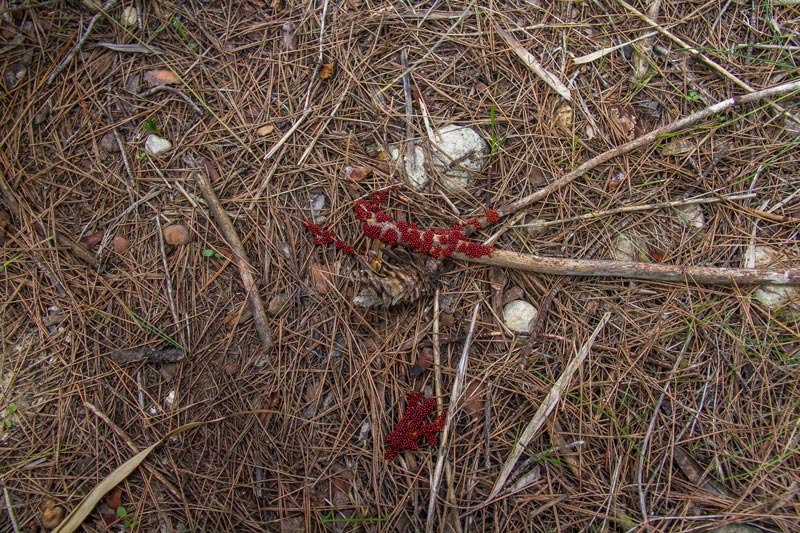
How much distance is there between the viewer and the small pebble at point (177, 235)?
2.60m

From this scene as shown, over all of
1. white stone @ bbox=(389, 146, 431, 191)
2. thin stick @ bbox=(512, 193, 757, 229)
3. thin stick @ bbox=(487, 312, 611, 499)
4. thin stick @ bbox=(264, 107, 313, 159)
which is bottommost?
thin stick @ bbox=(487, 312, 611, 499)

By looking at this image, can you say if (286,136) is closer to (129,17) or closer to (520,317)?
(129,17)

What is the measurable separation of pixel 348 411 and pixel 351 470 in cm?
32

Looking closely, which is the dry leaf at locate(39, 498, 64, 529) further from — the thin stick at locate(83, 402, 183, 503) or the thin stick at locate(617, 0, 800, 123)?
the thin stick at locate(617, 0, 800, 123)

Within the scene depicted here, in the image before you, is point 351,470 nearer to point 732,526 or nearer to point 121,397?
point 121,397

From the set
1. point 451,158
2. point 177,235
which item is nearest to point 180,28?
point 177,235

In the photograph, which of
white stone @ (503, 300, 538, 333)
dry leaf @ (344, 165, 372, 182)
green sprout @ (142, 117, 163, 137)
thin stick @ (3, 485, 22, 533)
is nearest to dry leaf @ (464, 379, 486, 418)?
white stone @ (503, 300, 538, 333)

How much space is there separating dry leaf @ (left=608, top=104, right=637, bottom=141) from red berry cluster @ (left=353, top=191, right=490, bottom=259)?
1.13 metres

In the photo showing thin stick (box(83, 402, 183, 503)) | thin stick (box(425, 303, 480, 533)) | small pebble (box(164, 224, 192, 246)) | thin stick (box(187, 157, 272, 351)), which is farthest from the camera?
small pebble (box(164, 224, 192, 246))

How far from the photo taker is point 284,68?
2.71m

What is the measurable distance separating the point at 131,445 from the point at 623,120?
353cm

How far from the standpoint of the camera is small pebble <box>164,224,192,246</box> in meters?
2.60

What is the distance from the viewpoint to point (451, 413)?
7.79 ft

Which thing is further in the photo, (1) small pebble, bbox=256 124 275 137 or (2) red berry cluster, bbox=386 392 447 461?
(1) small pebble, bbox=256 124 275 137
